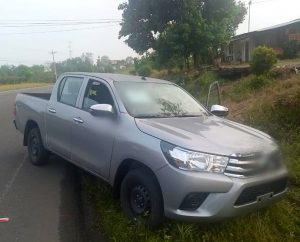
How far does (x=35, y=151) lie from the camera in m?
7.23

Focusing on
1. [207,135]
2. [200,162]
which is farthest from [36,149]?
[200,162]

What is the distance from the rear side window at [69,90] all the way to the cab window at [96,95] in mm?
305

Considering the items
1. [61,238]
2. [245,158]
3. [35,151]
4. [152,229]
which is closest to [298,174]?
[245,158]

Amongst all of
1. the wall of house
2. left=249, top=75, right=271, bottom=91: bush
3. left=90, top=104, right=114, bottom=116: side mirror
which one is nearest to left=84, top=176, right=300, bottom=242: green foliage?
left=90, top=104, right=114, bottom=116: side mirror

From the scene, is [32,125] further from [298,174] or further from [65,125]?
[298,174]

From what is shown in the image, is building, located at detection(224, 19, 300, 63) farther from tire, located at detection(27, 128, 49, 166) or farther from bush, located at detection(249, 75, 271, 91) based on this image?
tire, located at detection(27, 128, 49, 166)

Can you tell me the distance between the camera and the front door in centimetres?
495

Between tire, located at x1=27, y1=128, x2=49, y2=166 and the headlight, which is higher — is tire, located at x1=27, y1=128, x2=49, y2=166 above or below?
below

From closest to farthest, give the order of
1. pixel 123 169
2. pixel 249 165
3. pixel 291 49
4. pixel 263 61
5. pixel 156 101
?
pixel 249 165, pixel 123 169, pixel 156 101, pixel 263 61, pixel 291 49

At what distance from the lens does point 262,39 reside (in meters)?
33.2

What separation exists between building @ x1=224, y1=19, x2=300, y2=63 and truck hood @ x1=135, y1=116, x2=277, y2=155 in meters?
25.0

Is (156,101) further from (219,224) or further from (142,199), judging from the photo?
(219,224)

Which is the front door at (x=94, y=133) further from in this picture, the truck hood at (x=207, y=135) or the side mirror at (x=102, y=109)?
the truck hood at (x=207, y=135)

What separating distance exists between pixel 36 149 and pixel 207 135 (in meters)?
3.94
